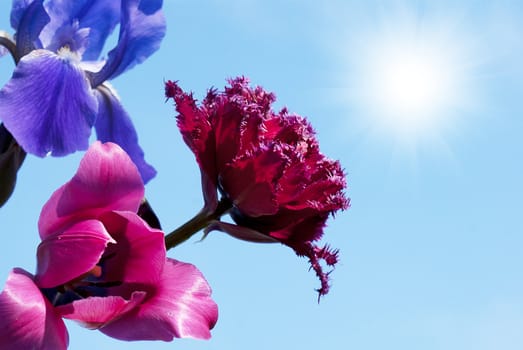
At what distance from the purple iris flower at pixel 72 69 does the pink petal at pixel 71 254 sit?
4.5 inches

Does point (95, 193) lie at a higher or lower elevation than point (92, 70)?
lower

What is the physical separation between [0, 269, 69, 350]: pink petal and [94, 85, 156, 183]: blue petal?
0.29 m

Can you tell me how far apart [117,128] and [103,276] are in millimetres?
248

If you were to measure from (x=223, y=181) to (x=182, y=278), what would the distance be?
160 millimetres

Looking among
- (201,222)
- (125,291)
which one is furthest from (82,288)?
(201,222)

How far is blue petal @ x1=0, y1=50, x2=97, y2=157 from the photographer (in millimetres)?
705

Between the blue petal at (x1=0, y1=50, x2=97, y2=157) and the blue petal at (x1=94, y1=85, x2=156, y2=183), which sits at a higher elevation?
the blue petal at (x1=94, y1=85, x2=156, y2=183)

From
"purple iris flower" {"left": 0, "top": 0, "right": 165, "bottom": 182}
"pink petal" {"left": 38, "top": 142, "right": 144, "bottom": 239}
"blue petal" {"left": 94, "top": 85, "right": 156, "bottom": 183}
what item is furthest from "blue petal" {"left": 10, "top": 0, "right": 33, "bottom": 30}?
"pink petal" {"left": 38, "top": 142, "right": 144, "bottom": 239}

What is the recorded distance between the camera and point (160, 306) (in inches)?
25.1

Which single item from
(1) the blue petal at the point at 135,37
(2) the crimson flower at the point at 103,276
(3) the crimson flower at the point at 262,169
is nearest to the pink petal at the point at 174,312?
(2) the crimson flower at the point at 103,276

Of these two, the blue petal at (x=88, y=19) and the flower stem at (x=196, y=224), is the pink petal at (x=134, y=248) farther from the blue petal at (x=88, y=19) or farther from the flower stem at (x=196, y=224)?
the blue petal at (x=88, y=19)

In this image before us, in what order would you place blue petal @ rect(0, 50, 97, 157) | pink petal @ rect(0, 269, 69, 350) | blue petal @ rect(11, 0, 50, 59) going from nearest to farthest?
pink petal @ rect(0, 269, 69, 350)
blue petal @ rect(0, 50, 97, 157)
blue petal @ rect(11, 0, 50, 59)

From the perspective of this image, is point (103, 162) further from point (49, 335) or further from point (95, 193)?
point (49, 335)

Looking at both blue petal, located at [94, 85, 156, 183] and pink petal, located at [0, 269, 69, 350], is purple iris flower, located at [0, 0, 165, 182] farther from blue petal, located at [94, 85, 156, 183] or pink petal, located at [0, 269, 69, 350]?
pink petal, located at [0, 269, 69, 350]
